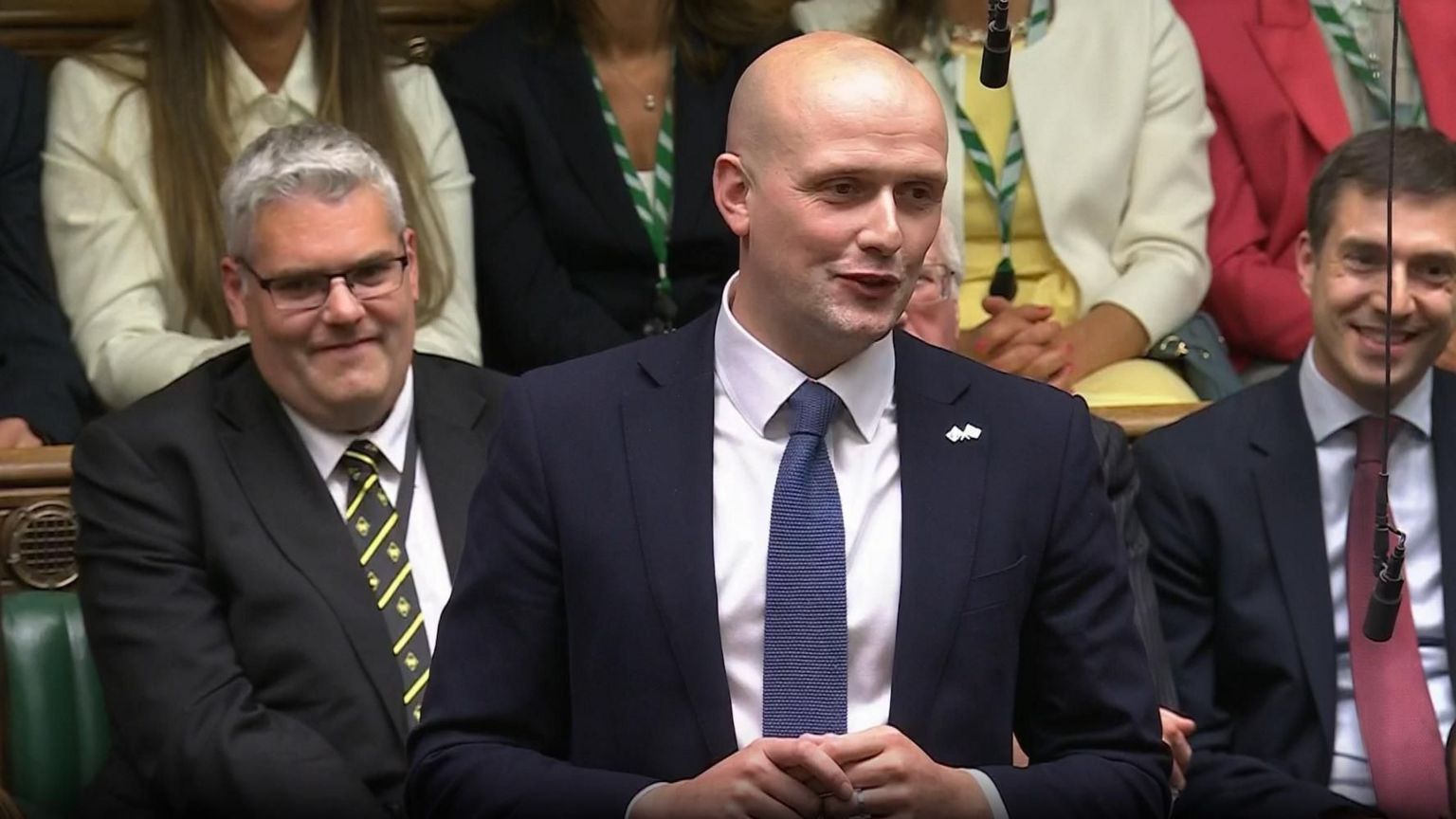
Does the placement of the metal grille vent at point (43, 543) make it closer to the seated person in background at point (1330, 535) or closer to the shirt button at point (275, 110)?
the shirt button at point (275, 110)

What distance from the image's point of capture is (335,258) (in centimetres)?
262

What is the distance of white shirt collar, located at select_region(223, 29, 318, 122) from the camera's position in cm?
319

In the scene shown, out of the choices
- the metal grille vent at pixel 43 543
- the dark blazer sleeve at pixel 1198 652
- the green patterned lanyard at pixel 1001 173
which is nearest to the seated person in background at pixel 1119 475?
the dark blazer sleeve at pixel 1198 652

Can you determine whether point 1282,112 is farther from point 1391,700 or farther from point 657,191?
point 1391,700

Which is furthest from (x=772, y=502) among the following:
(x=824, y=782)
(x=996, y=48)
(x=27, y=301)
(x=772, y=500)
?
(x=27, y=301)

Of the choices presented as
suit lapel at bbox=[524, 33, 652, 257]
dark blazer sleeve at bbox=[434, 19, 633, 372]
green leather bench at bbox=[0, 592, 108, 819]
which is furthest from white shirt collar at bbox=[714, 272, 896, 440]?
suit lapel at bbox=[524, 33, 652, 257]

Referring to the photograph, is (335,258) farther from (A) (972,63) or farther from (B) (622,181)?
(A) (972,63)

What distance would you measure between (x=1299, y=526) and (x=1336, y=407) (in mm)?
149

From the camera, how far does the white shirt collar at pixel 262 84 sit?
3191mm

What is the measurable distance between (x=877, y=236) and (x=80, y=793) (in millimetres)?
1361

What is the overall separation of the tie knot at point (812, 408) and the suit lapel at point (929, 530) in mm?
59

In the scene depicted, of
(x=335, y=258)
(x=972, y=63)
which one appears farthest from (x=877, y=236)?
(x=972, y=63)

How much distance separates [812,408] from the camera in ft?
6.49

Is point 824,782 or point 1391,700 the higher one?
point 824,782
